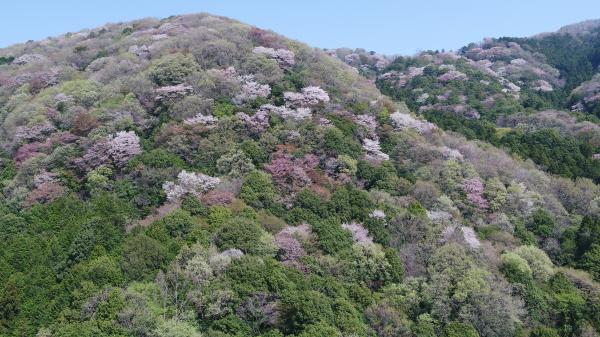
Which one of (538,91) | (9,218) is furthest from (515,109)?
(9,218)

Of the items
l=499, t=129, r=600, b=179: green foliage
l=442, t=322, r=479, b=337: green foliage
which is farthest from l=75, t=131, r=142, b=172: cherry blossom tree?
l=499, t=129, r=600, b=179: green foliage

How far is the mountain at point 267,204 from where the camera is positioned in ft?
121

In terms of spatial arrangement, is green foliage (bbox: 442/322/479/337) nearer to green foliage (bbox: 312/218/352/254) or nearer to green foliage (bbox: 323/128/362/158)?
green foliage (bbox: 312/218/352/254)

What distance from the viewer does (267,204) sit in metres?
47.2

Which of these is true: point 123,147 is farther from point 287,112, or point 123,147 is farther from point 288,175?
point 287,112

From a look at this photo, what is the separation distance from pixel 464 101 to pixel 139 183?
203 feet

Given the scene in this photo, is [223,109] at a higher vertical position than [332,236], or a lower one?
higher

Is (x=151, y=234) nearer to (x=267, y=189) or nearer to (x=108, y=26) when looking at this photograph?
(x=267, y=189)

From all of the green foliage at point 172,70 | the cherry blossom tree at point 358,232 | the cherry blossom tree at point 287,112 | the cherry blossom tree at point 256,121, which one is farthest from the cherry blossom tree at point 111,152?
the cherry blossom tree at point 358,232

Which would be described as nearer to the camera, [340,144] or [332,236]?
[332,236]

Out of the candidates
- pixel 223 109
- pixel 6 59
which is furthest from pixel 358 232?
pixel 6 59

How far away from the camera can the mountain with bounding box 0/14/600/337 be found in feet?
121

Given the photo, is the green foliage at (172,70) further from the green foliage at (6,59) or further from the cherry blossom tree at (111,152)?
the green foliage at (6,59)

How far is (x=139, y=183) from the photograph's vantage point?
50500mm
